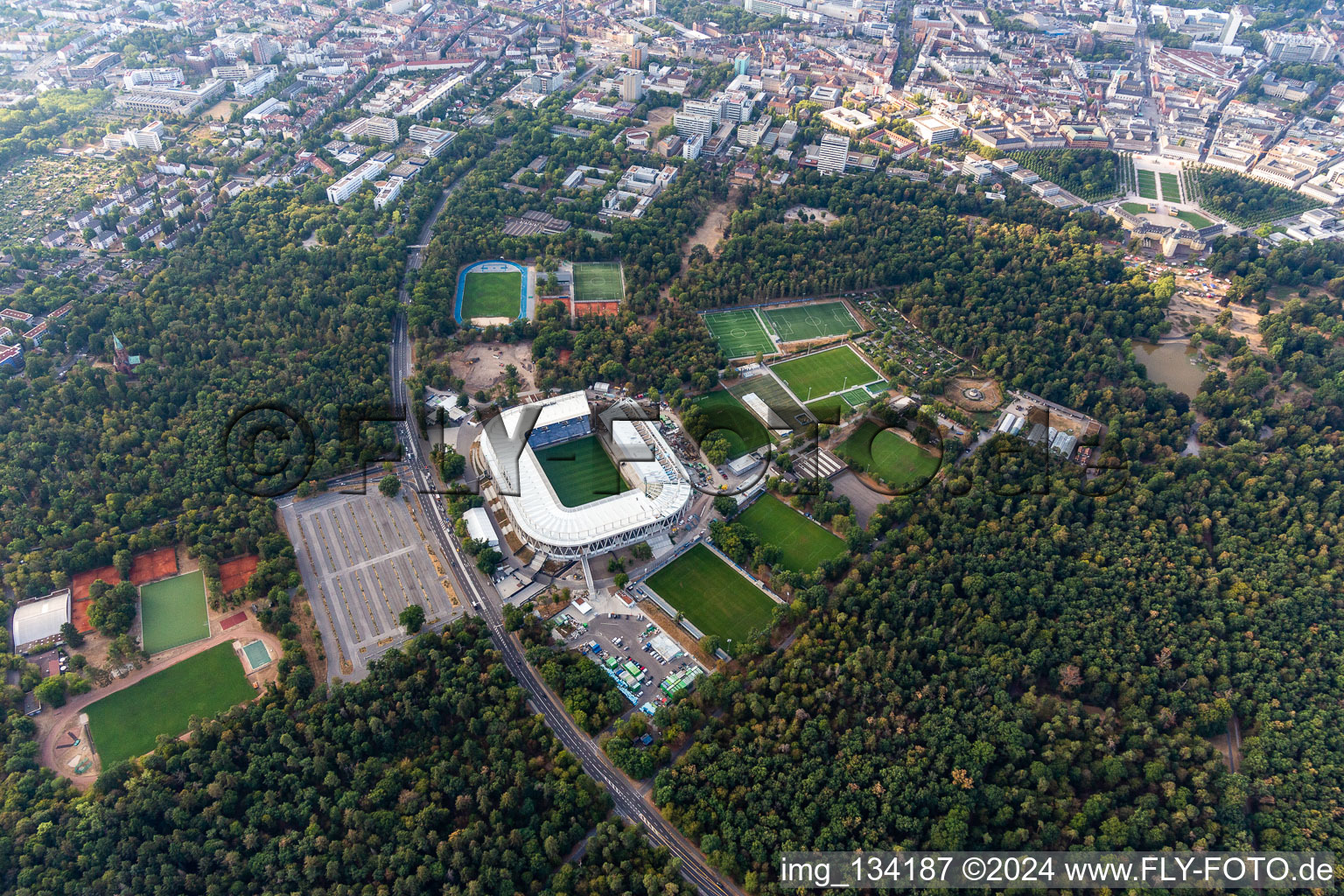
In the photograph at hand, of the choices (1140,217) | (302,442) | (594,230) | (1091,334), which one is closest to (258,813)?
(302,442)

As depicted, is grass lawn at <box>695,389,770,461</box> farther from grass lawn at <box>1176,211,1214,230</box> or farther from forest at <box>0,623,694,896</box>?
grass lawn at <box>1176,211,1214,230</box>

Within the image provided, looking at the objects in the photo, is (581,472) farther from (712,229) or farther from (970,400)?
(712,229)

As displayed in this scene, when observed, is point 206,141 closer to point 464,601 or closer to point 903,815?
point 464,601

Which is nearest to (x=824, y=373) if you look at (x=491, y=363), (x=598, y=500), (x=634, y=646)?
(x=598, y=500)

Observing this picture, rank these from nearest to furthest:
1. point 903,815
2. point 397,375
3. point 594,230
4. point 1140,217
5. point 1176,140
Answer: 1. point 903,815
2. point 397,375
3. point 594,230
4. point 1140,217
5. point 1176,140

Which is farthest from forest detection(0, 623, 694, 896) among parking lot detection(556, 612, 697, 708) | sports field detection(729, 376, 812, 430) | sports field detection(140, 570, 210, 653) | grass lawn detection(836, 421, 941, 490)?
grass lawn detection(836, 421, 941, 490)

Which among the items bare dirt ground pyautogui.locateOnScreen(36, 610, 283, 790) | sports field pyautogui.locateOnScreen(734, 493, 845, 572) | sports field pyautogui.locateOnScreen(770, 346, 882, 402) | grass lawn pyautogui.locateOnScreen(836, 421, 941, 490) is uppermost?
sports field pyautogui.locateOnScreen(770, 346, 882, 402)
